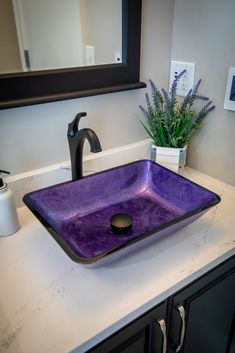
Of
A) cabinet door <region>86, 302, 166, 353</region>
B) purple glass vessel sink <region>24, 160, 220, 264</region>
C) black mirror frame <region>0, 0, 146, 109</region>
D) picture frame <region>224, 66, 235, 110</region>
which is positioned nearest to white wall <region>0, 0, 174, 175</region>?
black mirror frame <region>0, 0, 146, 109</region>

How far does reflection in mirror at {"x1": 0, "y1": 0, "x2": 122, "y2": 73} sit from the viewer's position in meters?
0.86

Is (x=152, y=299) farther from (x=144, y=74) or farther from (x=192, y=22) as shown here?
(x=192, y=22)

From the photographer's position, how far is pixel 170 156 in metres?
1.11

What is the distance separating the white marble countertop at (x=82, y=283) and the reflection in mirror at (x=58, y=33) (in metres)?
0.50

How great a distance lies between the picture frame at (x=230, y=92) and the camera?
1.00 m

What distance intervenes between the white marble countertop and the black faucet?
213 mm

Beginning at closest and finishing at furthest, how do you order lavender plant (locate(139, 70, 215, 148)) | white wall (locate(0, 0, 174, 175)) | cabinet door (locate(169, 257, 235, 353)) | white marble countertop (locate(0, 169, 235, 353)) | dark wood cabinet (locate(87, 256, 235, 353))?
white marble countertop (locate(0, 169, 235, 353)) < dark wood cabinet (locate(87, 256, 235, 353)) < cabinet door (locate(169, 257, 235, 353)) < white wall (locate(0, 0, 174, 175)) < lavender plant (locate(139, 70, 215, 148))

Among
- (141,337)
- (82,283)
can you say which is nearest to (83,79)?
(82,283)

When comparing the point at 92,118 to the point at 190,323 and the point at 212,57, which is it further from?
the point at 190,323

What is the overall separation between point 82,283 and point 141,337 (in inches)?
8.0

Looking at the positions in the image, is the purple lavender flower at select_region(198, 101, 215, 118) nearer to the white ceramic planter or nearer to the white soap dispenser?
the white ceramic planter

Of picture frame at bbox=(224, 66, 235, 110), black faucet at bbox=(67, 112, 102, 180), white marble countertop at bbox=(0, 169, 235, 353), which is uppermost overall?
picture frame at bbox=(224, 66, 235, 110)

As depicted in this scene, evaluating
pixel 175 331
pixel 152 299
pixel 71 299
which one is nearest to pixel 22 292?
pixel 71 299

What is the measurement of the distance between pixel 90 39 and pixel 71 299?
81 cm
